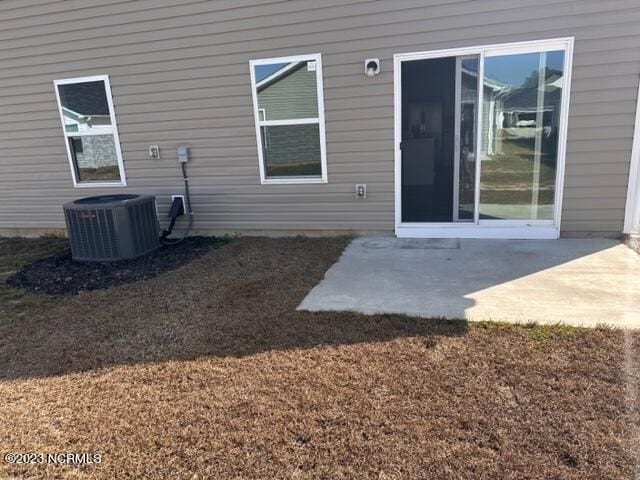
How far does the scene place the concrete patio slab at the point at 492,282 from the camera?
10.1 ft

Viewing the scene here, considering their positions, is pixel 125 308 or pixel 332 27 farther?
pixel 332 27

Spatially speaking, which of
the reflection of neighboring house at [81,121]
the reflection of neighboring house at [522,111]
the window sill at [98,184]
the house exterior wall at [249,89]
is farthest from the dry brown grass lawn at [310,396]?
the reflection of neighboring house at [81,121]

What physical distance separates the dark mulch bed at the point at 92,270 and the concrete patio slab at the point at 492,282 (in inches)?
78.0

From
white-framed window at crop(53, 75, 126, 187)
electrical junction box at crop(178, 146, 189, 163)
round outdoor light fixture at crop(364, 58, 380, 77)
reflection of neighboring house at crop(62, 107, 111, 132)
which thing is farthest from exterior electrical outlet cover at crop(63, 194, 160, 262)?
round outdoor light fixture at crop(364, 58, 380, 77)

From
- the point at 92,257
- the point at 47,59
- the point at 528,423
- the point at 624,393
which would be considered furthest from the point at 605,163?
the point at 47,59

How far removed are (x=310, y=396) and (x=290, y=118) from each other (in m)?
3.83

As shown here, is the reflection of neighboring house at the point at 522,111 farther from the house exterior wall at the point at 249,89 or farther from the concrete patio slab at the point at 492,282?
the concrete patio slab at the point at 492,282

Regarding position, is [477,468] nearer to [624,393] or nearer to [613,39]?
A: [624,393]

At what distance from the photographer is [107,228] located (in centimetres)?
499

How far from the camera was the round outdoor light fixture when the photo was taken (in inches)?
189

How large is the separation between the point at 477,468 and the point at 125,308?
3.06 m

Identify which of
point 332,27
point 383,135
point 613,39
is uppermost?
point 332,27

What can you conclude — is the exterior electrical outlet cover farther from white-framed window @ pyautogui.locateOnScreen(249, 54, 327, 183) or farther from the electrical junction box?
white-framed window @ pyautogui.locateOnScreen(249, 54, 327, 183)

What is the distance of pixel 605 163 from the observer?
447 cm
